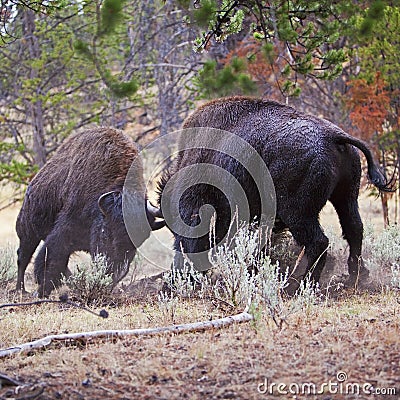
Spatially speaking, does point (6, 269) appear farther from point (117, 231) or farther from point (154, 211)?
point (154, 211)

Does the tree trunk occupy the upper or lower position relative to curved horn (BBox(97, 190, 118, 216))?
upper

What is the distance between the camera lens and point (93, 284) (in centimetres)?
685

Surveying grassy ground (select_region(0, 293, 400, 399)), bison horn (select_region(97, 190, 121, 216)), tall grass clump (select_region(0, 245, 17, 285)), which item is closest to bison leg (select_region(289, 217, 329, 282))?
grassy ground (select_region(0, 293, 400, 399))

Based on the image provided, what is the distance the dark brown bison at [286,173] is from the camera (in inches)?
250

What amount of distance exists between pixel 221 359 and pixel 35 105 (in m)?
11.0

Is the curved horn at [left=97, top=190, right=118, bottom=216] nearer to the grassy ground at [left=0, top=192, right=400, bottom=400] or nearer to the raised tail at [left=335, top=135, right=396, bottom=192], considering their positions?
the grassy ground at [left=0, top=192, right=400, bottom=400]

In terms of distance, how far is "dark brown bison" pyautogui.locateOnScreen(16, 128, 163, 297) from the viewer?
7609mm

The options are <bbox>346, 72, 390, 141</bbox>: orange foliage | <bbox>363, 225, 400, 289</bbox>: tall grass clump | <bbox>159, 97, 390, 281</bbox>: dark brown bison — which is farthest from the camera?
<bbox>346, 72, 390, 141</bbox>: orange foliage

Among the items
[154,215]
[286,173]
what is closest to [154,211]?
[154,215]

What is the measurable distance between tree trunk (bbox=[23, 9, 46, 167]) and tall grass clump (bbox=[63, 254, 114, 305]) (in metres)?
7.07

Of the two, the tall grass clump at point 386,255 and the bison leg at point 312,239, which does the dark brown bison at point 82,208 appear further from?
the tall grass clump at point 386,255

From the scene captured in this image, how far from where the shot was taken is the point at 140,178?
317 inches

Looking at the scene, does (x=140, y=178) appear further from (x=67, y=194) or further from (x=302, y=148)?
(x=302, y=148)

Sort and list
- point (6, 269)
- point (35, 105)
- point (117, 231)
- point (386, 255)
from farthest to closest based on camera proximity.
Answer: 1. point (35, 105)
2. point (6, 269)
3. point (386, 255)
4. point (117, 231)
